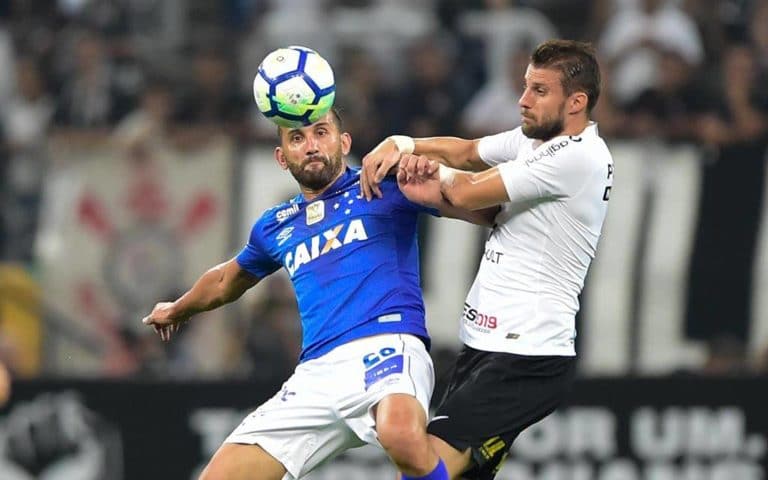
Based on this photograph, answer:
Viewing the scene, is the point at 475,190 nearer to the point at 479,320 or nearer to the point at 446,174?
the point at 446,174

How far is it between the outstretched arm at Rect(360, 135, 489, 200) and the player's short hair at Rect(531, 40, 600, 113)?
29.9 inches

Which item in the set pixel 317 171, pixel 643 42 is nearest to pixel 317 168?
pixel 317 171

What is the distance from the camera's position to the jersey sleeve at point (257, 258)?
25.9ft

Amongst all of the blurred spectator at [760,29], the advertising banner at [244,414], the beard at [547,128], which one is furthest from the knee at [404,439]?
the blurred spectator at [760,29]

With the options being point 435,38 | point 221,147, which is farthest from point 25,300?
point 435,38

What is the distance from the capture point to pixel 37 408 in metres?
11.2

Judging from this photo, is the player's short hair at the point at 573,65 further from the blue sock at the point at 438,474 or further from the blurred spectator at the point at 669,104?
the blurred spectator at the point at 669,104

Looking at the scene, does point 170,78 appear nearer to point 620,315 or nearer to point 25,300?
point 25,300

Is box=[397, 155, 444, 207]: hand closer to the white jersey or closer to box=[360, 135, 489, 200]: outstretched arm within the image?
box=[360, 135, 489, 200]: outstretched arm

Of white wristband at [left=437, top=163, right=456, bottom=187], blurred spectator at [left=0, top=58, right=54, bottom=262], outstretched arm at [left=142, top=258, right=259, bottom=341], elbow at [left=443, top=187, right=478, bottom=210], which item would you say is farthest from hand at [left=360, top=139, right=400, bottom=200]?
blurred spectator at [left=0, top=58, right=54, bottom=262]

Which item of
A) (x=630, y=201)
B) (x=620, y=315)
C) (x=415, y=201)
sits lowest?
(x=620, y=315)

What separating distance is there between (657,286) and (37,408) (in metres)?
4.51

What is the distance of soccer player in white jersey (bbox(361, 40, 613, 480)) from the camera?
23.4 ft

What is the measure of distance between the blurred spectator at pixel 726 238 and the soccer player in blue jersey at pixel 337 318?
4.82 metres
